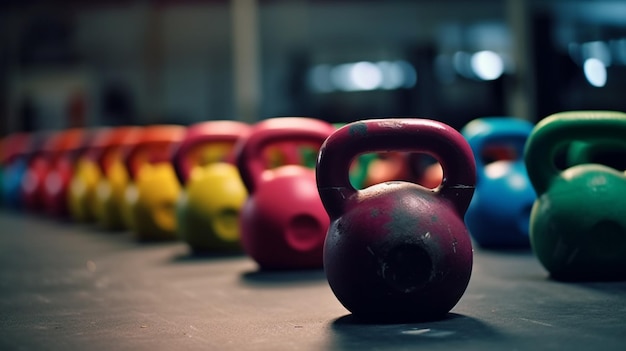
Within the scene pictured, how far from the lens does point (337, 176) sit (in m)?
3.82

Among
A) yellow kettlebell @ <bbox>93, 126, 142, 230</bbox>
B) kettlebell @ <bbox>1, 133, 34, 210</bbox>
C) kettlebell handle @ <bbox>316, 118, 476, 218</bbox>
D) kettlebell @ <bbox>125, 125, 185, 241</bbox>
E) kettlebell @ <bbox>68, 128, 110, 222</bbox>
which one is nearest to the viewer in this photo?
kettlebell handle @ <bbox>316, 118, 476, 218</bbox>

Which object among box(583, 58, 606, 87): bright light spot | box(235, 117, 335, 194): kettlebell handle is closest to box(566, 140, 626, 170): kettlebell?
box(235, 117, 335, 194): kettlebell handle

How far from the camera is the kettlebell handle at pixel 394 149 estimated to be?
3.75 m

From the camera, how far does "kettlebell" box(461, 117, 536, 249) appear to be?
255 inches

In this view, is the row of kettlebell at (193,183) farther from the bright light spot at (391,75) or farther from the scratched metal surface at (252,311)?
the bright light spot at (391,75)

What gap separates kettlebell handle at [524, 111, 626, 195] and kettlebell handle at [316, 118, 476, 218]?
104cm

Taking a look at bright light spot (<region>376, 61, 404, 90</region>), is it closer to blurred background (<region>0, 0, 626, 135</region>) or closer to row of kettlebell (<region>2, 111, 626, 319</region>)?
blurred background (<region>0, 0, 626, 135</region>)

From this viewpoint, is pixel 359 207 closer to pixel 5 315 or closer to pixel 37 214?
pixel 5 315

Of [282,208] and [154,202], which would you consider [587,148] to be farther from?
[154,202]

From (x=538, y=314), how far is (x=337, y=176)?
974mm

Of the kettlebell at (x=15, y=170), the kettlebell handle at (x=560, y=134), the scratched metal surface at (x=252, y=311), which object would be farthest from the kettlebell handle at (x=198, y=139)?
the kettlebell at (x=15, y=170)

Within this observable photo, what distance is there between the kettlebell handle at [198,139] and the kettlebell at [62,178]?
4.85 metres

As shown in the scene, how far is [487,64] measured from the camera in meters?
22.2

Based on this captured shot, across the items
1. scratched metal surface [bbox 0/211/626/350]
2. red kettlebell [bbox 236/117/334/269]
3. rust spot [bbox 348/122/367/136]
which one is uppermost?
rust spot [bbox 348/122/367/136]
